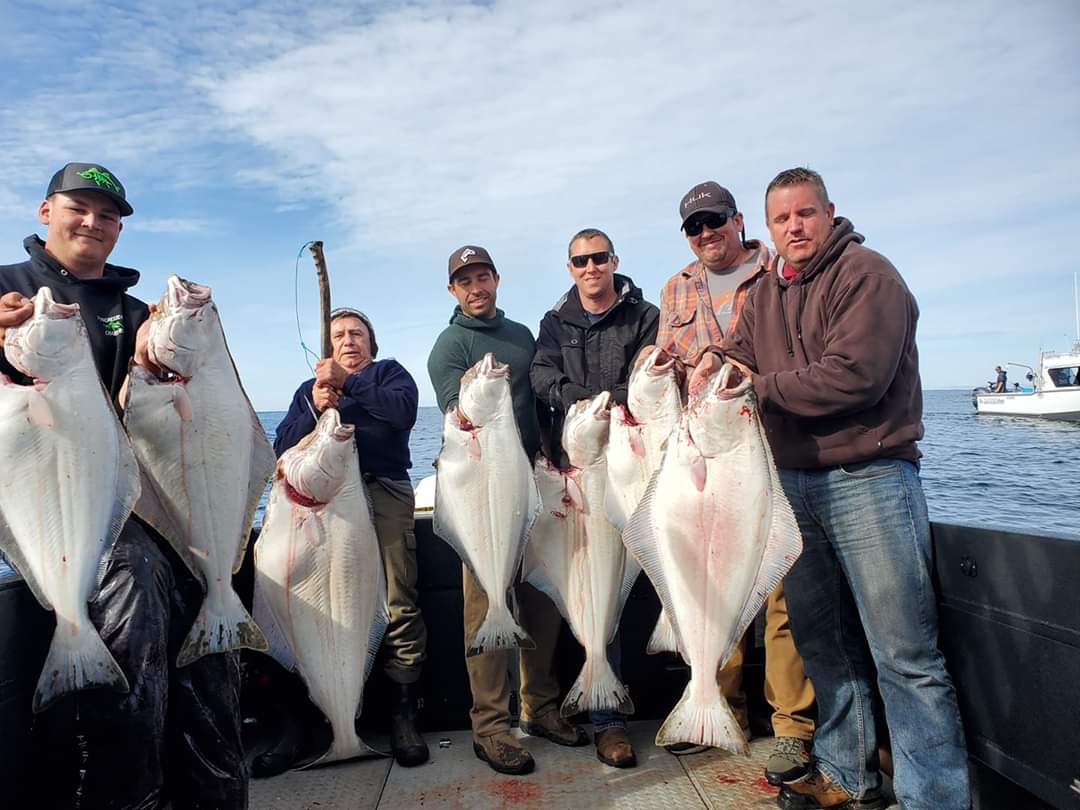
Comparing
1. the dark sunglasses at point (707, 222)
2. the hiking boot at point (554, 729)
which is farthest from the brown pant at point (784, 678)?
the dark sunglasses at point (707, 222)

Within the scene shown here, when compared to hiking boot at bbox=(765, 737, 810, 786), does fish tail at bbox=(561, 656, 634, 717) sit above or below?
above

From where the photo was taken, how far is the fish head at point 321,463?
3.57 m

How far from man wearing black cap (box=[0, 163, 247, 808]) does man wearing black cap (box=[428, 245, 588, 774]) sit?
130cm

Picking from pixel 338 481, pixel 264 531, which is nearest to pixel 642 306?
pixel 338 481

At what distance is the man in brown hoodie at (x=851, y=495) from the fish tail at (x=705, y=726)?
0.54m

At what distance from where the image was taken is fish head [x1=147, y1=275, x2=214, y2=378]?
9.83 ft

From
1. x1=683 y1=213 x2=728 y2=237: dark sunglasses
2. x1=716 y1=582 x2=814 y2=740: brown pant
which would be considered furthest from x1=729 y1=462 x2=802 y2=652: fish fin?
x1=683 y1=213 x2=728 y2=237: dark sunglasses

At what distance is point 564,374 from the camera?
14.2 ft

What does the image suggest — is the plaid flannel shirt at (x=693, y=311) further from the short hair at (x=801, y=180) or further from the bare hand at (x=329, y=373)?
the bare hand at (x=329, y=373)

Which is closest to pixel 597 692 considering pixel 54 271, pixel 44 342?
pixel 44 342

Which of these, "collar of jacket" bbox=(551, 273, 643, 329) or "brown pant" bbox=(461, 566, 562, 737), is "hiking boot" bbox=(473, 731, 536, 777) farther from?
"collar of jacket" bbox=(551, 273, 643, 329)

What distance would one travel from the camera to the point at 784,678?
12.2ft

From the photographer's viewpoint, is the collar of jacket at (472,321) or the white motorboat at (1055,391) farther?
the white motorboat at (1055,391)

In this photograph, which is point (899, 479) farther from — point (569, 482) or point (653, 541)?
point (569, 482)
